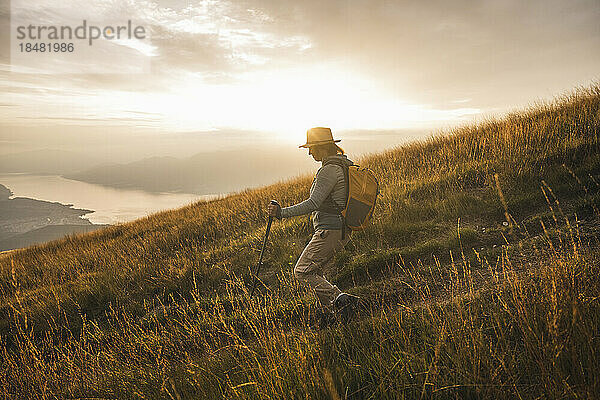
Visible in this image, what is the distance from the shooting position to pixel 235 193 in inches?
680

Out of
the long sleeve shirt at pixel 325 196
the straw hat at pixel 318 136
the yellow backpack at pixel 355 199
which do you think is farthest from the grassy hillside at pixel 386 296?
the straw hat at pixel 318 136

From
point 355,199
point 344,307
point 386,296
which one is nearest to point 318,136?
point 355,199

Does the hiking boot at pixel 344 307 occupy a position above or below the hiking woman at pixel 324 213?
below

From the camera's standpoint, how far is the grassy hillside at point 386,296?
2463 mm

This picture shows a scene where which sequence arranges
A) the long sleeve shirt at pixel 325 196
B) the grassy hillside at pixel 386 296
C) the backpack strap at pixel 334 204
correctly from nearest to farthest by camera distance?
the grassy hillside at pixel 386 296 → the long sleeve shirt at pixel 325 196 → the backpack strap at pixel 334 204

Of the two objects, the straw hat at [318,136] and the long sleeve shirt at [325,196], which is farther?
the straw hat at [318,136]

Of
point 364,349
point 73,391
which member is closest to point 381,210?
point 364,349

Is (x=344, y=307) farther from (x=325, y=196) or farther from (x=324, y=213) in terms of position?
(x=325, y=196)

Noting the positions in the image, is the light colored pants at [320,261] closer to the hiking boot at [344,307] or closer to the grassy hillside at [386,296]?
the hiking boot at [344,307]

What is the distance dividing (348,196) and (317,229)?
0.60m

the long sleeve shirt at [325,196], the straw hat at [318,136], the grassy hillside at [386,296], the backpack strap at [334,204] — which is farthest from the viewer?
the straw hat at [318,136]

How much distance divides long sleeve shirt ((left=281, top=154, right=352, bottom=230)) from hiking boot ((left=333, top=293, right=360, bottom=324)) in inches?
35.4

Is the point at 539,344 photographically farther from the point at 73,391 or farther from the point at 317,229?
the point at 73,391

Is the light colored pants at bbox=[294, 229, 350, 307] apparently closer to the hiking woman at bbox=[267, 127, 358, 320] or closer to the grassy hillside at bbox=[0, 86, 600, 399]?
the hiking woman at bbox=[267, 127, 358, 320]
